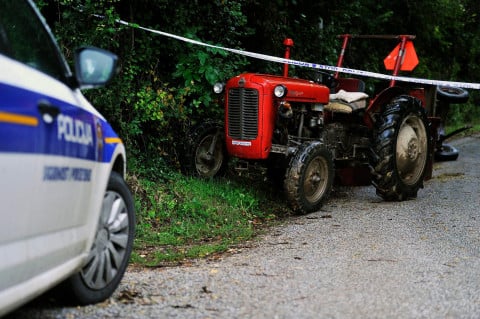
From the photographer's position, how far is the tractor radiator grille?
821 cm

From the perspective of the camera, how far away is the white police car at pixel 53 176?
292cm

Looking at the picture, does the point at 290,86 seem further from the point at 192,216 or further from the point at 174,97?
the point at 192,216

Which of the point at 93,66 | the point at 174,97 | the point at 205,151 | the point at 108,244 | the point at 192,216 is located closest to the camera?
the point at 93,66

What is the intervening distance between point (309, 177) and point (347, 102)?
1.58 m

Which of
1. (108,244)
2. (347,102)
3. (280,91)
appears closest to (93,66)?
(108,244)

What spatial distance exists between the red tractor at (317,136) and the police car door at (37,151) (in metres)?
4.45

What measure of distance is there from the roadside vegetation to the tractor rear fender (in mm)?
1607

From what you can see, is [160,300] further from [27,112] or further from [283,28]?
[283,28]

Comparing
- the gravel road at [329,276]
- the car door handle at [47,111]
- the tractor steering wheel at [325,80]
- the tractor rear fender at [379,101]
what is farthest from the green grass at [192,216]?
the car door handle at [47,111]

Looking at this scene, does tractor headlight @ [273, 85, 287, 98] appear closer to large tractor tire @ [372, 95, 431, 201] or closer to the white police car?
large tractor tire @ [372, 95, 431, 201]

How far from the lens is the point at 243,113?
827cm

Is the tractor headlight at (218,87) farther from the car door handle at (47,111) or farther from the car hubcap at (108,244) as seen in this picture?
the car door handle at (47,111)

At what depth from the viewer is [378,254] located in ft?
19.3

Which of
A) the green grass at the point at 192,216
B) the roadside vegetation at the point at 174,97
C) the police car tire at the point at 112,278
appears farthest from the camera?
the roadside vegetation at the point at 174,97
